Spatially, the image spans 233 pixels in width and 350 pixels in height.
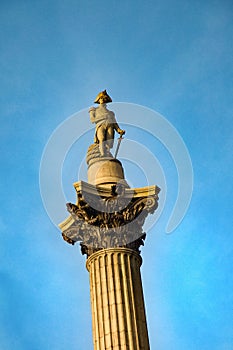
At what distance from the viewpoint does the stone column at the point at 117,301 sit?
24.9m

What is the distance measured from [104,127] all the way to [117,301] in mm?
9629

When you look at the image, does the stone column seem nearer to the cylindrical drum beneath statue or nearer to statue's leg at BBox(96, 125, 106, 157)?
the cylindrical drum beneath statue

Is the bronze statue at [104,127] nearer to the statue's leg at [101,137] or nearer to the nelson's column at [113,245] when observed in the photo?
the statue's leg at [101,137]

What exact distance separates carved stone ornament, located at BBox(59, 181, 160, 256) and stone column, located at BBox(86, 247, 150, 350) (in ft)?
1.81

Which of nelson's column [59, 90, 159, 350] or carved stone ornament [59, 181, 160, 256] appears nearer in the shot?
nelson's column [59, 90, 159, 350]

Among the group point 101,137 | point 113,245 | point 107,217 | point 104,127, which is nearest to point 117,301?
point 113,245

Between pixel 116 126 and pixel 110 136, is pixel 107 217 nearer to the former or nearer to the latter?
pixel 110 136

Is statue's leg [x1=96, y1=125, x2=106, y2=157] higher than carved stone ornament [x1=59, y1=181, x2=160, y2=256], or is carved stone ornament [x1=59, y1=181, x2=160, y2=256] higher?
statue's leg [x1=96, y1=125, x2=106, y2=157]

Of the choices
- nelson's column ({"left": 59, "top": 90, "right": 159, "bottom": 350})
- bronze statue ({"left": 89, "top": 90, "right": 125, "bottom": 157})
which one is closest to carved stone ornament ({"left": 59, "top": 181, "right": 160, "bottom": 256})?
nelson's column ({"left": 59, "top": 90, "right": 159, "bottom": 350})

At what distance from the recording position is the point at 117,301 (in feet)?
84.4

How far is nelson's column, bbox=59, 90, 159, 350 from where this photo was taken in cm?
2519

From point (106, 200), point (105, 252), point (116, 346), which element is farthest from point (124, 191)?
point (116, 346)

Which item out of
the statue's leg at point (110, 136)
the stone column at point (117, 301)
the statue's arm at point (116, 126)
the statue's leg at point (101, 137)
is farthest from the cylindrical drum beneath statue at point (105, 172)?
the stone column at point (117, 301)

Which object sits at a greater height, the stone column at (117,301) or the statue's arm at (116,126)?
the statue's arm at (116,126)
